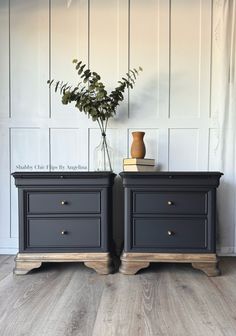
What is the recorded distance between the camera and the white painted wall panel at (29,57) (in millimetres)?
2438

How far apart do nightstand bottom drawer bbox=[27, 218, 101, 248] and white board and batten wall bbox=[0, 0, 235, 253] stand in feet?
1.84

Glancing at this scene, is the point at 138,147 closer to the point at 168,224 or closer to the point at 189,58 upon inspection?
the point at 168,224

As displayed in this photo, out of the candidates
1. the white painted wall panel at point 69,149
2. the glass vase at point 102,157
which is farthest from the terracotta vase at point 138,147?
the white painted wall panel at point 69,149

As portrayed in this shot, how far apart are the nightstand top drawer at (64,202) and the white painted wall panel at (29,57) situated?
78 cm

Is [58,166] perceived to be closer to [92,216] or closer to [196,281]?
[92,216]

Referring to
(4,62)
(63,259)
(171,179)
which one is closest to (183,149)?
(171,179)

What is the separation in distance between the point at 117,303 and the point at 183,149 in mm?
1332

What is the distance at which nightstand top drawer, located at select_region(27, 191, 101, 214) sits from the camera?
2.01m

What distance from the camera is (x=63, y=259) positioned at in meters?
2.00

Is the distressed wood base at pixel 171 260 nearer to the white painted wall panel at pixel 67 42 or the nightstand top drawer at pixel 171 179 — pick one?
the nightstand top drawer at pixel 171 179

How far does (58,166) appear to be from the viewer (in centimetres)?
245

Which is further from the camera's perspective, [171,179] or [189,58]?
[189,58]

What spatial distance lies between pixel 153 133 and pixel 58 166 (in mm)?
819

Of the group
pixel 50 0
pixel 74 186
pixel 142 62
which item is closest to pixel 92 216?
pixel 74 186
